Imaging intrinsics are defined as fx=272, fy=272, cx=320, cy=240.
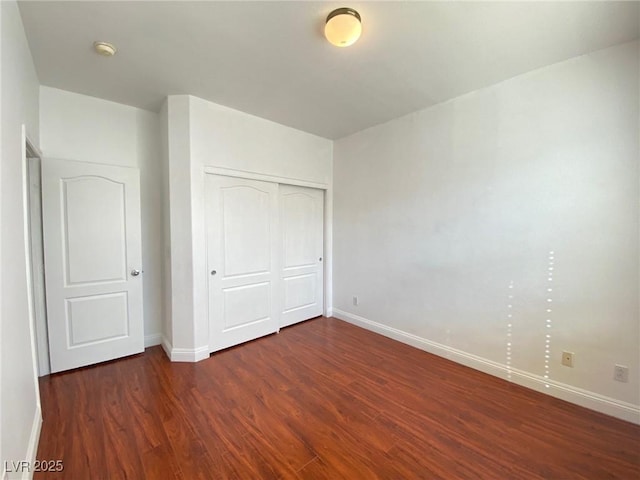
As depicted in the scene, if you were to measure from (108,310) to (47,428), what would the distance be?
109 cm

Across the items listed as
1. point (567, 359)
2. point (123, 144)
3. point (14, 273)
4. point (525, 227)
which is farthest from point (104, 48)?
point (567, 359)

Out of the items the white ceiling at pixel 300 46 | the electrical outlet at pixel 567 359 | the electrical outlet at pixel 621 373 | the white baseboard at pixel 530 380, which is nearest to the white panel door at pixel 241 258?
the white ceiling at pixel 300 46

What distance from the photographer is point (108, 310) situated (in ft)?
8.91

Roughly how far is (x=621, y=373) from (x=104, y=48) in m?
4.35

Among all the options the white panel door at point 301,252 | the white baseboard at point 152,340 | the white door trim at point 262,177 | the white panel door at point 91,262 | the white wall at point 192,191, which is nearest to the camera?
the white panel door at point 91,262

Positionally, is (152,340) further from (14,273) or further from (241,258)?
(14,273)

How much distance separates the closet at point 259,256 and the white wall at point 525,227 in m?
1.05

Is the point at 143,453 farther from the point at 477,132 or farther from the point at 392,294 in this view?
the point at 477,132

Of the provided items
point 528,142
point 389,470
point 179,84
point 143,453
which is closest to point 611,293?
point 528,142

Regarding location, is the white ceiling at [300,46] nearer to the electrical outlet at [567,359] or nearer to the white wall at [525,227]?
the white wall at [525,227]

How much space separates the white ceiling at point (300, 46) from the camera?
1619mm

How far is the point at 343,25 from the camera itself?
1602 mm

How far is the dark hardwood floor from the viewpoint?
1.57 m

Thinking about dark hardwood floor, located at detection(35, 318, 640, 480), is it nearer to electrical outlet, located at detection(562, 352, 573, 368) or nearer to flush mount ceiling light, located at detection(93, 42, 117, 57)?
electrical outlet, located at detection(562, 352, 573, 368)
